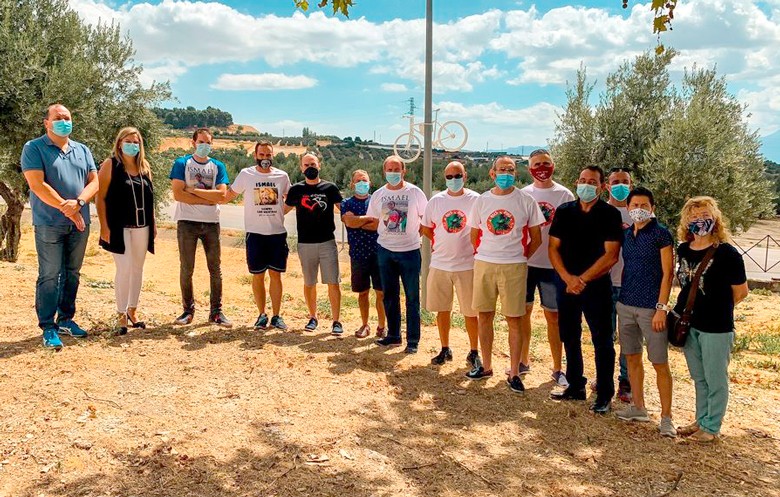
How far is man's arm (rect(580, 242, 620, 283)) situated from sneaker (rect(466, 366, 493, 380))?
155 centimetres

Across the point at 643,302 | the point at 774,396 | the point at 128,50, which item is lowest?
the point at 774,396

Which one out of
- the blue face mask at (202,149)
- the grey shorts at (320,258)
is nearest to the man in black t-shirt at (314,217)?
the grey shorts at (320,258)

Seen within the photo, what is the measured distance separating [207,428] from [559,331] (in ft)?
10.3

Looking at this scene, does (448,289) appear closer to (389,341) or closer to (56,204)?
(389,341)

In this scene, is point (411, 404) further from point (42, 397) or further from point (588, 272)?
point (42, 397)

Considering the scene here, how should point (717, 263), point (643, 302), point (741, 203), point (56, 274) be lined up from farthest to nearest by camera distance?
point (741, 203) < point (56, 274) < point (643, 302) < point (717, 263)

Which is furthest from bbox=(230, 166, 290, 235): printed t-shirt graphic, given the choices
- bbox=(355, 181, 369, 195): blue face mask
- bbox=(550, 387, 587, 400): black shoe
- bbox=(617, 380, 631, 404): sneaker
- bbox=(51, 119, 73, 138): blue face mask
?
bbox=(617, 380, 631, 404): sneaker

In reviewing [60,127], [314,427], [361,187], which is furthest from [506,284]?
[60,127]

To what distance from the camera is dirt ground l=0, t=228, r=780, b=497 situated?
386 centimetres

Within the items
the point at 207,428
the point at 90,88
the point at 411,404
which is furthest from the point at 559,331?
the point at 90,88

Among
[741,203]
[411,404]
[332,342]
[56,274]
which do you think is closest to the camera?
Result: [411,404]

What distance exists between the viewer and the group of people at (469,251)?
466 cm

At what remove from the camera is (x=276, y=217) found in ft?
23.4

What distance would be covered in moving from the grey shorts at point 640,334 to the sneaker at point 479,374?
1415 millimetres
